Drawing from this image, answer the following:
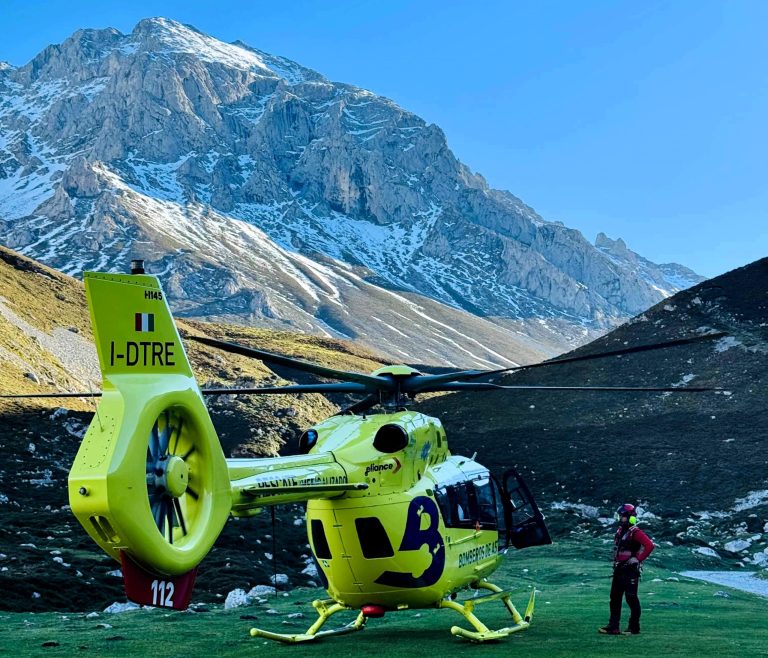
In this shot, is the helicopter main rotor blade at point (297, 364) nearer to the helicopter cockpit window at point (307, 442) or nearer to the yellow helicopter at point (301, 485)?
the yellow helicopter at point (301, 485)

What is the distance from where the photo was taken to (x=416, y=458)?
60.2ft

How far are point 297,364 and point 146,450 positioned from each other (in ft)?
17.4

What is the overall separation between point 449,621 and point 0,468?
37.0 metres

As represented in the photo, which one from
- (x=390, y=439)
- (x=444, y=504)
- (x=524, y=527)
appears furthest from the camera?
(x=524, y=527)

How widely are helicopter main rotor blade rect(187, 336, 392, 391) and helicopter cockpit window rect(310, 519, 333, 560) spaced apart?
8.87ft

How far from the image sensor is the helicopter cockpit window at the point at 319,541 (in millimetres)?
17594

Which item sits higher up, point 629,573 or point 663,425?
point 663,425

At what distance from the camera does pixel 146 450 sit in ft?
37.6

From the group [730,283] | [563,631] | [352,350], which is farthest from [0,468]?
[352,350]

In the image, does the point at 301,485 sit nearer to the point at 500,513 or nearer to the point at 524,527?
the point at 500,513

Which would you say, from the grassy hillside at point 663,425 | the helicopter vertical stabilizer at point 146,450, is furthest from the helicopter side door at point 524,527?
the grassy hillside at point 663,425

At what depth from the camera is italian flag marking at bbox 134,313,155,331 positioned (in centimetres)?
1266

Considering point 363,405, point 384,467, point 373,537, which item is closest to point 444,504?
point 384,467

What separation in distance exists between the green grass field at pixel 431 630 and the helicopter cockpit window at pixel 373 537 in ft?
5.48
